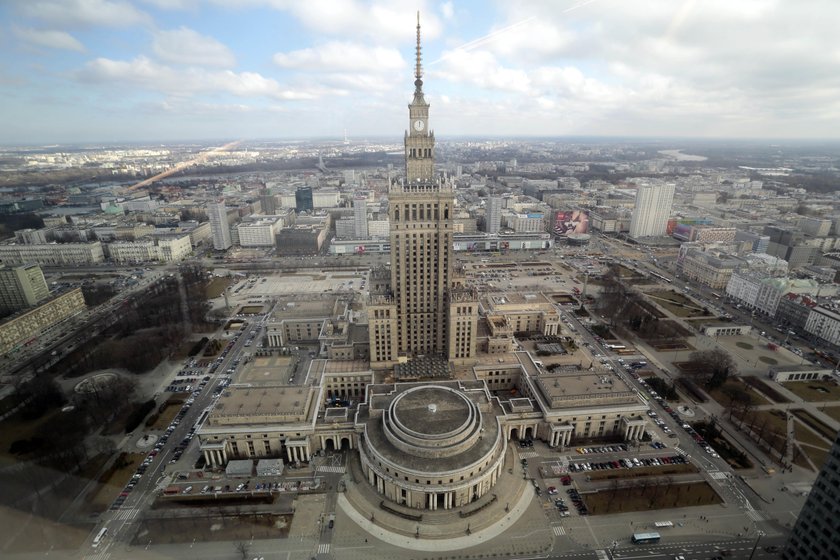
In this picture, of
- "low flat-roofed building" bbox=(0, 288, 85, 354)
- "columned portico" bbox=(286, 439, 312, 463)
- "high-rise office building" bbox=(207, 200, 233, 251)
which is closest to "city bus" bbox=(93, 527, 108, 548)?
"columned portico" bbox=(286, 439, 312, 463)

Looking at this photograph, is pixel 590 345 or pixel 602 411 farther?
pixel 590 345

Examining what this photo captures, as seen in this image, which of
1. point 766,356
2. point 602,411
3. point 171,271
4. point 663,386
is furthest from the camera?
point 171,271

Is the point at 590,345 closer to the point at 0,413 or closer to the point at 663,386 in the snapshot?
the point at 663,386

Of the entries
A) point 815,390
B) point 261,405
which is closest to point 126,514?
point 261,405

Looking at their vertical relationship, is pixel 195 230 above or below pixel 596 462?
above

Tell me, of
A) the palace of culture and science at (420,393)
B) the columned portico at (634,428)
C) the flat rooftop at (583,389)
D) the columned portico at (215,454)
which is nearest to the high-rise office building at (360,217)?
the palace of culture and science at (420,393)

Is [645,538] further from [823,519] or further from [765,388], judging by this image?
[765,388]

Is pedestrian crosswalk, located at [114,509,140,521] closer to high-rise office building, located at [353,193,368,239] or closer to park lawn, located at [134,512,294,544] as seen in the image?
park lawn, located at [134,512,294,544]

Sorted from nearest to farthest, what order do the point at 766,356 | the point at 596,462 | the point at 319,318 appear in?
the point at 596,462
the point at 766,356
the point at 319,318

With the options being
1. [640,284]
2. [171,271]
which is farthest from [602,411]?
[171,271]
